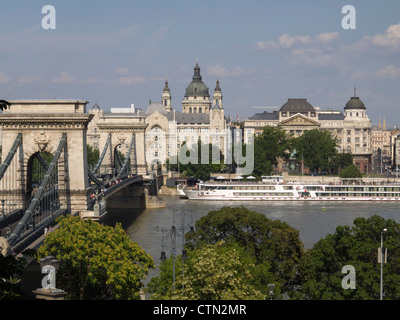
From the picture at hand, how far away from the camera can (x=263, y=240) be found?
2981cm

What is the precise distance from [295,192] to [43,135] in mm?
47066

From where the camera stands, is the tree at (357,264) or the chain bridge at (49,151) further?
the chain bridge at (49,151)

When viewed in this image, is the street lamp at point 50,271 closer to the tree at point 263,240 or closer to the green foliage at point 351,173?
the tree at point 263,240

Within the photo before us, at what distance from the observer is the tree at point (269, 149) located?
9738cm

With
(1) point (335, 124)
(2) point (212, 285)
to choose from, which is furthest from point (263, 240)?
(1) point (335, 124)

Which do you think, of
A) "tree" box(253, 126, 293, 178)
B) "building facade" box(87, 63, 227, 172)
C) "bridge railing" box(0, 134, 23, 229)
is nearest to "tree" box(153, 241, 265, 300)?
"bridge railing" box(0, 134, 23, 229)

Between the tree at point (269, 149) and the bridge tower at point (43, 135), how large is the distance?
59910 millimetres

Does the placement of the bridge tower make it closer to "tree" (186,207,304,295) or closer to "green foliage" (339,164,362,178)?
"tree" (186,207,304,295)

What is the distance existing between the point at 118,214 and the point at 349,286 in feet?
136

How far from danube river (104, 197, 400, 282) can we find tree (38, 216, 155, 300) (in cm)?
1275

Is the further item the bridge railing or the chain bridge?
the chain bridge

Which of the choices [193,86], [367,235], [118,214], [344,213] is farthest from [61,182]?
[193,86]

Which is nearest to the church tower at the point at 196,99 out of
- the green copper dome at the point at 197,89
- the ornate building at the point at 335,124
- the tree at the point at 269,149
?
the green copper dome at the point at 197,89

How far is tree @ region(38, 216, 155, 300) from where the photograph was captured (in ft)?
74.6
